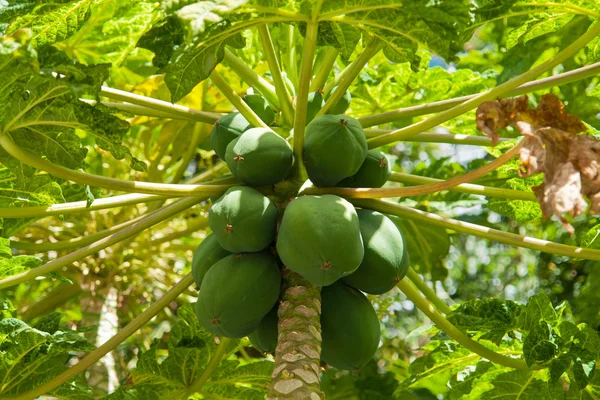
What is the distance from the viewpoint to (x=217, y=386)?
2.91 m

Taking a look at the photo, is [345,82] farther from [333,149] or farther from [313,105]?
[333,149]

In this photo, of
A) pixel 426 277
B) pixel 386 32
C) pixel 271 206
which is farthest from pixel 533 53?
pixel 271 206

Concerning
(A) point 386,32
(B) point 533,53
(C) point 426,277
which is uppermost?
(A) point 386,32

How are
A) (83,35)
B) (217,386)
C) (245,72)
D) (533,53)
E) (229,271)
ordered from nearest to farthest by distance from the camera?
(229,271), (245,72), (217,386), (83,35), (533,53)

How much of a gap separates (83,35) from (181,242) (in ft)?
4.17

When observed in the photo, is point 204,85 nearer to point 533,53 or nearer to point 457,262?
point 533,53

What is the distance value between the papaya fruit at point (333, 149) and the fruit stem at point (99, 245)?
0.41 metres

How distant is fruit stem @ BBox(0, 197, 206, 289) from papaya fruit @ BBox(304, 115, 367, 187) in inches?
16.2

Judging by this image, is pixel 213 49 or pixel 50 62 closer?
pixel 50 62

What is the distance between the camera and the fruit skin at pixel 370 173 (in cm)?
236

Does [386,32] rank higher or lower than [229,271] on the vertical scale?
higher

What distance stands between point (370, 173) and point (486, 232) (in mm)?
383

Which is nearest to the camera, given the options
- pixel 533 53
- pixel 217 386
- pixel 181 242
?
pixel 217 386

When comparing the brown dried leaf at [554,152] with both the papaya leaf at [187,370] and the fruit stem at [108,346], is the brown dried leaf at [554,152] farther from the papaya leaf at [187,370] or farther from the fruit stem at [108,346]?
the papaya leaf at [187,370]
